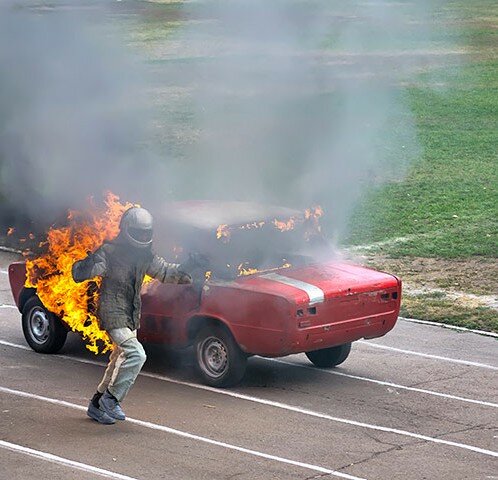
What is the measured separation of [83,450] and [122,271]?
1568mm

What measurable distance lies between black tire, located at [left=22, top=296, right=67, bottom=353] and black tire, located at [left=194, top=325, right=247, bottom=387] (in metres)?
1.71

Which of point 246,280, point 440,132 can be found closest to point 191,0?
point 246,280

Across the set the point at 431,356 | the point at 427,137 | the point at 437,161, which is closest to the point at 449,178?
the point at 437,161

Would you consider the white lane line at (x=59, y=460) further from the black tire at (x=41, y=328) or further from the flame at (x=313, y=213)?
the flame at (x=313, y=213)

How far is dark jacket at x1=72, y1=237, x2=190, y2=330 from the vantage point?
10305 mm

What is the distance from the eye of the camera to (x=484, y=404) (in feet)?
37.1

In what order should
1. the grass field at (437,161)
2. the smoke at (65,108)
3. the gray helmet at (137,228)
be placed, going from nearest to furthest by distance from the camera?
the gray helmet at (137,228) → the smoke at (65,108) → the grass field at (437,161)

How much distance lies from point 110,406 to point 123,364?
1.27 feet

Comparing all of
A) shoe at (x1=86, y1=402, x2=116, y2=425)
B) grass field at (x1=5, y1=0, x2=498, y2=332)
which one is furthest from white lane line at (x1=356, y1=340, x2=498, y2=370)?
shoe at (x1=86, y1=402, x2=116, y2=425)

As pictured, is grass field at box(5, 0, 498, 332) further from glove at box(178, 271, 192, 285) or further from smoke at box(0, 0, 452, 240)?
glove at box(178, 271, 192, 285)

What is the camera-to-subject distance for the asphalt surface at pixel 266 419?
930 cm

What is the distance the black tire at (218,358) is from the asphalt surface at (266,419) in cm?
13

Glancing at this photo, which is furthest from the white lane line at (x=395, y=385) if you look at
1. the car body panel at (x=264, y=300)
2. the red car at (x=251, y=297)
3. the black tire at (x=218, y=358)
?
the black tire at (x=218, y=358)

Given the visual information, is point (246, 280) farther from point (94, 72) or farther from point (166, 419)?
point (94, 72)
